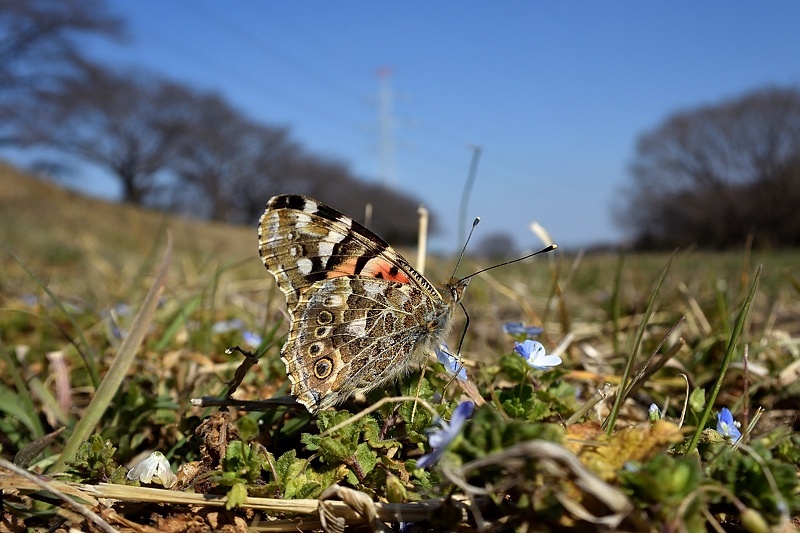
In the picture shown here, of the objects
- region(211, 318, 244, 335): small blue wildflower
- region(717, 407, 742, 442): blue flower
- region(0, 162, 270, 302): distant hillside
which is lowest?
region(0, 162, 270, 302): distant hillside

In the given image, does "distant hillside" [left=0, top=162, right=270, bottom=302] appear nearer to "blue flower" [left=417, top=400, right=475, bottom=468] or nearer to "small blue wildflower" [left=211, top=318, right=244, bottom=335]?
"small blue wildflower" [left=211, top=318, right=244, bottom=335]

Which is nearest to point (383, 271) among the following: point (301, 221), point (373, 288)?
point (373, 288)

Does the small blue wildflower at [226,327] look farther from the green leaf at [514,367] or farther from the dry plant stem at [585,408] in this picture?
the dry plant stem at [585,408]

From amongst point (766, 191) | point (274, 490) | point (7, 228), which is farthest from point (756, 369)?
point (766, 191)

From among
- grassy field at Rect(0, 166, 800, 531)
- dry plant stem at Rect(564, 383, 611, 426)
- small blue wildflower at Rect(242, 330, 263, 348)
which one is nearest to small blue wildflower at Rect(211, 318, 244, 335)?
grassy field at Rect(0, 166, 800, 531)

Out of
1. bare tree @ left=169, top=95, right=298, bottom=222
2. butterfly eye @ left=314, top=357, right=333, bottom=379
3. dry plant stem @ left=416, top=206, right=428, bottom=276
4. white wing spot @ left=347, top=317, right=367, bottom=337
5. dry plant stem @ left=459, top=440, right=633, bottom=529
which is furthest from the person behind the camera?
bare tree @ left=169, top=95, right=298, bottom=222
